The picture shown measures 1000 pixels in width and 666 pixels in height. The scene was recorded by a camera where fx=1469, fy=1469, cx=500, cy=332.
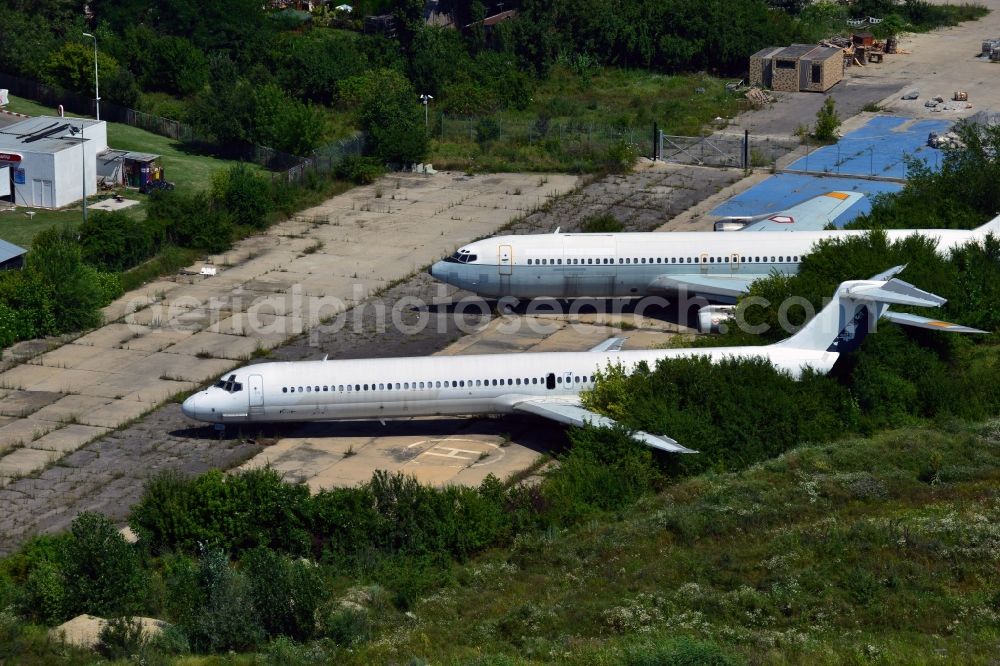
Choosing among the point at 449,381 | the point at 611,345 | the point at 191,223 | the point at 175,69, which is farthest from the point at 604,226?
the point at 175,69

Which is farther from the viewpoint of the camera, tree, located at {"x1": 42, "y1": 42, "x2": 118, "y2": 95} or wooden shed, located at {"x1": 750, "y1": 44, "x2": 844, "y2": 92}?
wooden shed, located at {"x1": 750, "y1": 44, "x2": 844, "y2": 92}

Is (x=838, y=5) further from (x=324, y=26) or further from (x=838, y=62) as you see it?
(x=324, y=26)

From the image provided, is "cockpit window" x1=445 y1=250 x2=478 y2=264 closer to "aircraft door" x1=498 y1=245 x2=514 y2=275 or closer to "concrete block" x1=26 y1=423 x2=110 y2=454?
"aircraft door" x1=498 y1=245 x2=514 y2=275

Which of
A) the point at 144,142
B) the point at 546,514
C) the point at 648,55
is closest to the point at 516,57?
the point at 648,55

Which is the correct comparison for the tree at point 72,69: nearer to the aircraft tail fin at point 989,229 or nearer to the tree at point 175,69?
the tree at point 175,69

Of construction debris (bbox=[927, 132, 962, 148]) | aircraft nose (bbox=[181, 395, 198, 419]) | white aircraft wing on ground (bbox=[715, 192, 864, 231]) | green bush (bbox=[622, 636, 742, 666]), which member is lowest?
green bush (bbox=[622, 636, 742, 666])

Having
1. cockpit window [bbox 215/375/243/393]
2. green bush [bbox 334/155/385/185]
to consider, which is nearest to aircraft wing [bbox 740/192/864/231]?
green bush [bbox 334/155/385/185]
